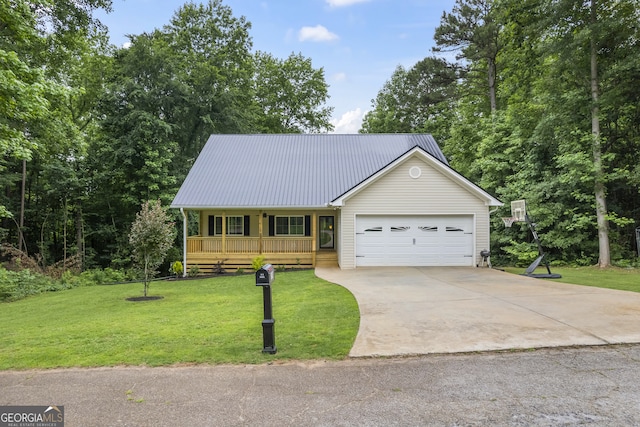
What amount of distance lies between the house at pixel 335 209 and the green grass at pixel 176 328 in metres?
4.96

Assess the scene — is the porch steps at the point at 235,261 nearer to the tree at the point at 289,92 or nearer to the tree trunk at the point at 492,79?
the tree trunk at the point at 492,79

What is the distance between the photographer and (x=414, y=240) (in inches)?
592

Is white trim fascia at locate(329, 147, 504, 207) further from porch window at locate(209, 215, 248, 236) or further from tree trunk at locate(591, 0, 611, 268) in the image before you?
porch window at locate(209, 215, 248, 236)

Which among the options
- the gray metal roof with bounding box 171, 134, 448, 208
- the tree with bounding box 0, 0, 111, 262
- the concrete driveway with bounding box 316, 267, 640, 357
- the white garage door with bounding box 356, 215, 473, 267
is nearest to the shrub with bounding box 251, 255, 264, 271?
the gray metal roof with bounding box 171, 134, 448, 208

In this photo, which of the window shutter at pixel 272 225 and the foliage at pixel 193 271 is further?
the window shutter at pixel 272 225

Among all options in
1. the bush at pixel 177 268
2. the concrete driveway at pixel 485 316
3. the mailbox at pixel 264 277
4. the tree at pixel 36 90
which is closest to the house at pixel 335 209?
the bush at pixel 177 268

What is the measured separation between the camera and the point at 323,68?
1388 inches

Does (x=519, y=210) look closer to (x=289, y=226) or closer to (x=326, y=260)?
(x=326, y=260)

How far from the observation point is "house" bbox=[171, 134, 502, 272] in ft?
48.8

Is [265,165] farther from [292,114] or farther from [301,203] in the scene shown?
[292,114]

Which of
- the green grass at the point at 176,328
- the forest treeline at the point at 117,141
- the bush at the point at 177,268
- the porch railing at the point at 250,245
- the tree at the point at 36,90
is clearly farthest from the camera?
the forest treeline at the point at 117,141

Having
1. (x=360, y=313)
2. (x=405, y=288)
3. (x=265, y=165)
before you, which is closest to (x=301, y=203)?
(x=265, y=165)

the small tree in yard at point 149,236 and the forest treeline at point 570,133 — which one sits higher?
the forest treeline at point 570,133

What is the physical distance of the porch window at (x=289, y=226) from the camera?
17.9 meters
